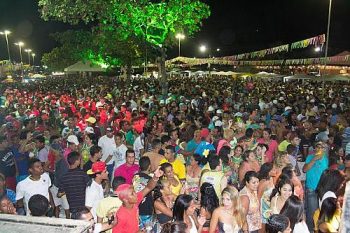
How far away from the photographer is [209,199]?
17.5ft

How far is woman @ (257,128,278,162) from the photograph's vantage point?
8.17m

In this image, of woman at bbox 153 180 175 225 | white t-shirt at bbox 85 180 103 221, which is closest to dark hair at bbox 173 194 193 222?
woman at bbox 153 180 175 225

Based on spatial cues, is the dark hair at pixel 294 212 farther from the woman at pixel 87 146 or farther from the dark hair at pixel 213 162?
the woman at pixel 87 146

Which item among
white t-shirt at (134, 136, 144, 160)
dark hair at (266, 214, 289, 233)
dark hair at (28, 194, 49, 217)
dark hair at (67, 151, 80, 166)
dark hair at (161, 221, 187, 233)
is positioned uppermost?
dark hair at (67, 151, 80, 166)

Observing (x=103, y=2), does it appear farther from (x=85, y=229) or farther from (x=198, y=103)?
(x=85, y=229)

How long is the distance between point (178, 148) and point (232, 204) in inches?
152

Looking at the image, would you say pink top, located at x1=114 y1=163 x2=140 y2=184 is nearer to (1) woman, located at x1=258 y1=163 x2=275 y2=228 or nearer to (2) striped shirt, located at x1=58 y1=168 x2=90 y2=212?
(2) striped shirt, located at x1=58 y1=168 x2=90 y2=212

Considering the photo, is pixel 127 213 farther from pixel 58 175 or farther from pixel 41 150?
pixel 41 150

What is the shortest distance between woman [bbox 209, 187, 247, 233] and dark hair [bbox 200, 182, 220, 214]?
1.19 ft

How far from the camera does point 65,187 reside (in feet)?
19.5

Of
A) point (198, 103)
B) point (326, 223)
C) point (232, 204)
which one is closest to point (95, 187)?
point (232, 204)

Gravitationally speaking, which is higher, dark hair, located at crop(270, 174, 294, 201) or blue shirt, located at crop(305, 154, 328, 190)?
dark hair, located at crop(270, 174, 294, 201)

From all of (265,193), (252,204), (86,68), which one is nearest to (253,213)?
Result: (252,204)

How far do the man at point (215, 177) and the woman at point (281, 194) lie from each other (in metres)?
0.76
